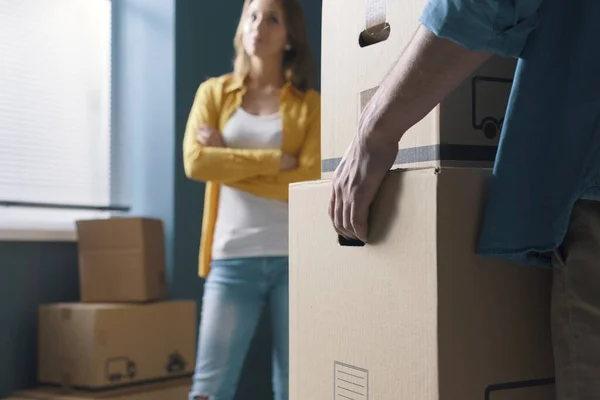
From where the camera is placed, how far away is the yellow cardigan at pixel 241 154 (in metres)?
2.26

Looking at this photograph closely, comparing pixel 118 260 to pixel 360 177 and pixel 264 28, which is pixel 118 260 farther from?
pixel 360 177

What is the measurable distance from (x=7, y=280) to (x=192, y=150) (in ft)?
3.35

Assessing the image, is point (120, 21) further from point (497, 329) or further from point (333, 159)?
point (497, 329)

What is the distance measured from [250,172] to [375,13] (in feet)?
3.74

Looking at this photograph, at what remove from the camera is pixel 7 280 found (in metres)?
2.83

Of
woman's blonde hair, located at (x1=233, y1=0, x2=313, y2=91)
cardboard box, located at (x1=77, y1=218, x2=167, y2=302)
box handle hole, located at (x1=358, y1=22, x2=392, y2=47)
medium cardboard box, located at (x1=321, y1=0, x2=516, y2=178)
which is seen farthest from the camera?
cardboard box, located at (x1=77, y1=218, x2=167, y2=302)

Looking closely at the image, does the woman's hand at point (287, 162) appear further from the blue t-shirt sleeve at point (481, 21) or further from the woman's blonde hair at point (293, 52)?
the blue t-shirt sleeve at point (481, 21)

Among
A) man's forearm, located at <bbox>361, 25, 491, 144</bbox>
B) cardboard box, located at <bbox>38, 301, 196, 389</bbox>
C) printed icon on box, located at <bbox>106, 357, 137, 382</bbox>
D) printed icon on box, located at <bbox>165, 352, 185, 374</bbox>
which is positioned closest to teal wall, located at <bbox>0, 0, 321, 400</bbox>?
cardboard box, located at <bbox>38, 301, 196, 389</bbox>

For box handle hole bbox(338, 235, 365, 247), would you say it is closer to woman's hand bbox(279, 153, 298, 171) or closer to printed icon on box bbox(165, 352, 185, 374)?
woman's hand bbox(279, 153, 298, 171)

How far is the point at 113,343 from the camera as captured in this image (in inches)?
104

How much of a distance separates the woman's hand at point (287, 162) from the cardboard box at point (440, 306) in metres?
1.31

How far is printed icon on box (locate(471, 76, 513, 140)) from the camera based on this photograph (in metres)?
1.05

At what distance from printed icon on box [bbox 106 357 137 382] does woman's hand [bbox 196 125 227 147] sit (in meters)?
0.87

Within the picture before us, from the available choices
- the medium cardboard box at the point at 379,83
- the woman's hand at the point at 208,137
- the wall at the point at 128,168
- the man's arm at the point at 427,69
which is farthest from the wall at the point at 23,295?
the man's arm at the point at 427,69
